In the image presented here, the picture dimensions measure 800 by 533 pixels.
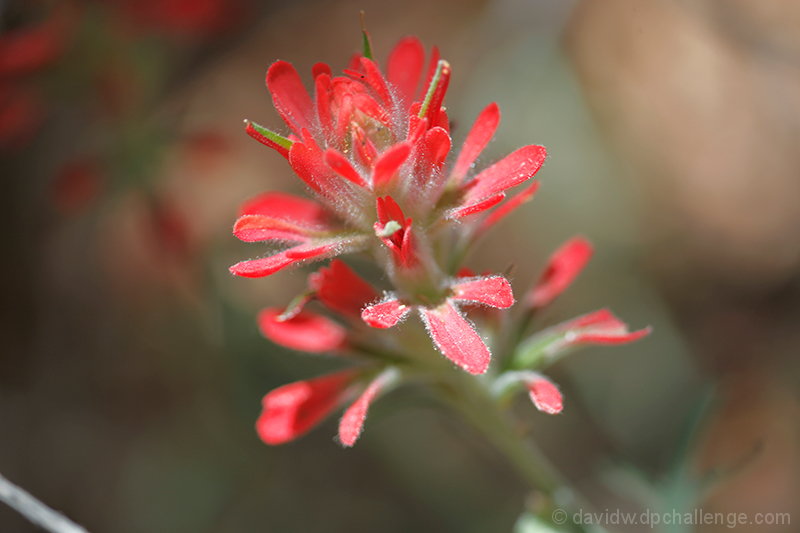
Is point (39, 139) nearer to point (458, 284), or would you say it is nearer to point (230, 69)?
point (230, 69)

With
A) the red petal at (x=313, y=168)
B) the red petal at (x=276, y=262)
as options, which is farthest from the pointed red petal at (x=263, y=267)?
the red petal at (x=313, y=168)

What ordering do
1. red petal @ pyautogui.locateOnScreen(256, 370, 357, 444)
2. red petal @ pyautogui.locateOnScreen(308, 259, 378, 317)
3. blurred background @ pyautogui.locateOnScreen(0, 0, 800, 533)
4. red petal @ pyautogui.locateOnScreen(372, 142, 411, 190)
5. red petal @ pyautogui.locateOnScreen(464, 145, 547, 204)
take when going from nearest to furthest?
red petal @ pyautogui.locateOnScreen(372, 142, 411, 190) → red petal @ pyautogui.locateOnScreen(464, 145, 547, 204) → red petal @ pyautogui.locateOnScreen(308, 259, 378, 317) → red petal @ pyautogui.locateOnScreen(256, 370, 357, 444) → blurred background @ pyautogui.locateOnScreen(0, 0, 800, 533)

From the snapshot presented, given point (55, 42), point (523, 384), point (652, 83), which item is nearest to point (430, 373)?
point (523, 384)

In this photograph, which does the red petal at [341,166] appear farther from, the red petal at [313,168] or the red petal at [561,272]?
the red petal at [561,272]

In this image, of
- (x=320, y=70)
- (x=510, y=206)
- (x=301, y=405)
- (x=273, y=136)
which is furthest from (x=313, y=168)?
(x=301, y=405)

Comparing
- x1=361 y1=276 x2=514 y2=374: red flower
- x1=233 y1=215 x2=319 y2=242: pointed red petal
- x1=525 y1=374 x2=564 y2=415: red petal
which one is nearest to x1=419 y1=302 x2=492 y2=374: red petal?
x1=361 y1=276 x2=514 y2=374: red flower

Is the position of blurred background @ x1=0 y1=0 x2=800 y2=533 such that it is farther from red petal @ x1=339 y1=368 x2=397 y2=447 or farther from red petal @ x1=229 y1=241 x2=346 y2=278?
red petal @ x1=229 y1=241 x2=346 y2=278
